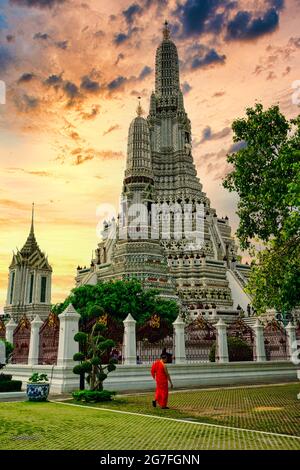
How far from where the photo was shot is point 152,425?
9.31 m

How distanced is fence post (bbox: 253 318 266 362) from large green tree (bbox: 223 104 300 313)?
7.44 metres

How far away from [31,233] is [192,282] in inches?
1091

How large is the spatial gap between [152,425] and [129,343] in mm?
10988

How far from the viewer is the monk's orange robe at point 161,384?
12.4 metres

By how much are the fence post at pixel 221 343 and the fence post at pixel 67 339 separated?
27.2 feet

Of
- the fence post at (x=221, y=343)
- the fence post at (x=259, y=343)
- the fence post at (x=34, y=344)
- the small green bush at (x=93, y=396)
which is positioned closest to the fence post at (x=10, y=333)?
the fence post at (x=34, y=344)

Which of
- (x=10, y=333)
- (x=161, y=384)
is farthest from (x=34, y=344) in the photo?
(x=161, y=384)

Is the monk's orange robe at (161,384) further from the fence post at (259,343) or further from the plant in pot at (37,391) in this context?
the fence post at (259,343)

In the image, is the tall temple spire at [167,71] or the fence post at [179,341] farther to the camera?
the tall temple spire at [167,71]

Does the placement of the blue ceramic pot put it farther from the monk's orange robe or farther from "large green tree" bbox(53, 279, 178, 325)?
"large green tree" bbox(53, 279, 178, 325)

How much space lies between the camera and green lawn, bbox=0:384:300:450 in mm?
7461

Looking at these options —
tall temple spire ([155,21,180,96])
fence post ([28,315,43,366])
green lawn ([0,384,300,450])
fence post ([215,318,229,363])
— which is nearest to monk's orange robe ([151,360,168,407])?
green lawn ([0,384,300,450])
